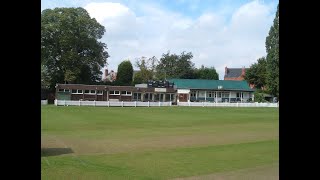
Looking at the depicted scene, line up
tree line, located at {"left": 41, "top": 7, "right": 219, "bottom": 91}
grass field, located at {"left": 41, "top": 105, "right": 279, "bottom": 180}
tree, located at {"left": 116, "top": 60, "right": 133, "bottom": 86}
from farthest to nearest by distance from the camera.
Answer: tree, located at {"left": 116, "top": 60, "right": 133, "bottom": 86} < tree line, located at {"left": 41, "top": 7, "right": 219, "bottom": 91} < grass field, located at {"left": 41, "top": 105, "right": 279, "bottom": 180}

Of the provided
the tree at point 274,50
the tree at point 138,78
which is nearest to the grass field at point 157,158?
the tree at point 274,50

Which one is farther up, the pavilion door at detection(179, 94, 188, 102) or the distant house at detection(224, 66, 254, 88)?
the distant house at detection(224, 66, 254, 88)

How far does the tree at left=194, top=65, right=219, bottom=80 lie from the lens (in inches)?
4077

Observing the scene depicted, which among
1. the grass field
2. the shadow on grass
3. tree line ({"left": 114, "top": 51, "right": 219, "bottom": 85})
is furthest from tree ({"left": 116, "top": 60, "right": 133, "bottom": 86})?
the shadow on grass

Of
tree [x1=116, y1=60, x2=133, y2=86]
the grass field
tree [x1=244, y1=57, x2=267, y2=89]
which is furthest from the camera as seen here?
tree [x1=116, y1=60, x2=133, y2=86]

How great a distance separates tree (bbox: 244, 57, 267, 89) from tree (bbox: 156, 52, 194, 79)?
23531 millimetres

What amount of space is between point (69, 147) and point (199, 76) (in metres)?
91.8

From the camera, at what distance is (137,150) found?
12547 millimetres

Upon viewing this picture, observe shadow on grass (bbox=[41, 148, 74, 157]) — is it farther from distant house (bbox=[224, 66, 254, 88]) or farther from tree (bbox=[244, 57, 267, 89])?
distant house (bbox=[224, 66, 254, 88])

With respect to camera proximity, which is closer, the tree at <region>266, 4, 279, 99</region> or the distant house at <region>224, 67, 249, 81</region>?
the tree at <region>266, 4, 279, 99</region>

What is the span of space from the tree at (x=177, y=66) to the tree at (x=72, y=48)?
112 feet

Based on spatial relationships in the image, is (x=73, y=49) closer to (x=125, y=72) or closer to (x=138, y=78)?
(x=125, y=72)
